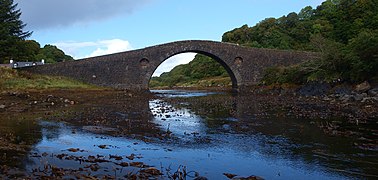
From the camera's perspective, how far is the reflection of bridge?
40.1 metres

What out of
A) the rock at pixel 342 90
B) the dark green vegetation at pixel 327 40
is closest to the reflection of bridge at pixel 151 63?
the dark green vegetation at pixel 327 40

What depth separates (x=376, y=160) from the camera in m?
8.30

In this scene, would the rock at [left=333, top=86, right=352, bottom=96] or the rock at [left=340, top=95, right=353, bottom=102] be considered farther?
the rock at [left=333, top=86, right=352, bottom=96]

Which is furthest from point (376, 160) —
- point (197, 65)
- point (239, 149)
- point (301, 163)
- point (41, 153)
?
point (197, 65)

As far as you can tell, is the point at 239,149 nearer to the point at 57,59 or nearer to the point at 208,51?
the point at 208,51

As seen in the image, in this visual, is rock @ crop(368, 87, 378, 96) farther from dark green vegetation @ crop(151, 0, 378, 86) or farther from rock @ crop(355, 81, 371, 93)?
dark green vegetation @ crop(151, 0, 378, 86)

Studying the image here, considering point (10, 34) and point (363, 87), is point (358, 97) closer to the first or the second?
point (363, 87)

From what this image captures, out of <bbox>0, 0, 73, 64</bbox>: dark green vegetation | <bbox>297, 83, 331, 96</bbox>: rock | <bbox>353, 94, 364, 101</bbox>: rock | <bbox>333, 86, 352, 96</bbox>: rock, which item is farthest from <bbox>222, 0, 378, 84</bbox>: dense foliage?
<bbox>0, 0, 73, 64</bbox>: dark green vegetation

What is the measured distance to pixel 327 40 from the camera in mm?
34375

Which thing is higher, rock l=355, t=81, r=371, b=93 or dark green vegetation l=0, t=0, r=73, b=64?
dark green vegetation l=0, t=0, r=73, b=64

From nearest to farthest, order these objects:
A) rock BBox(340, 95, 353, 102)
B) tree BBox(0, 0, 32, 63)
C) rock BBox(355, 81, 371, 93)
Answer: rock BBox(340, 95, 353, 102), rock BBox(355, 81, 371, 93), tree BBox(0, 0, 32, 63)

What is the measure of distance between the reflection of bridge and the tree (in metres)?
5.79

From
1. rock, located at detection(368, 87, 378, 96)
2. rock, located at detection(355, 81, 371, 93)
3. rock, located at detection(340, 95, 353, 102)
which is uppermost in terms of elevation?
rock, located at detection(355, 81, 371, 93)

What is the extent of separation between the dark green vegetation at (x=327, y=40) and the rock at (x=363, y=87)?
59 centimetres
